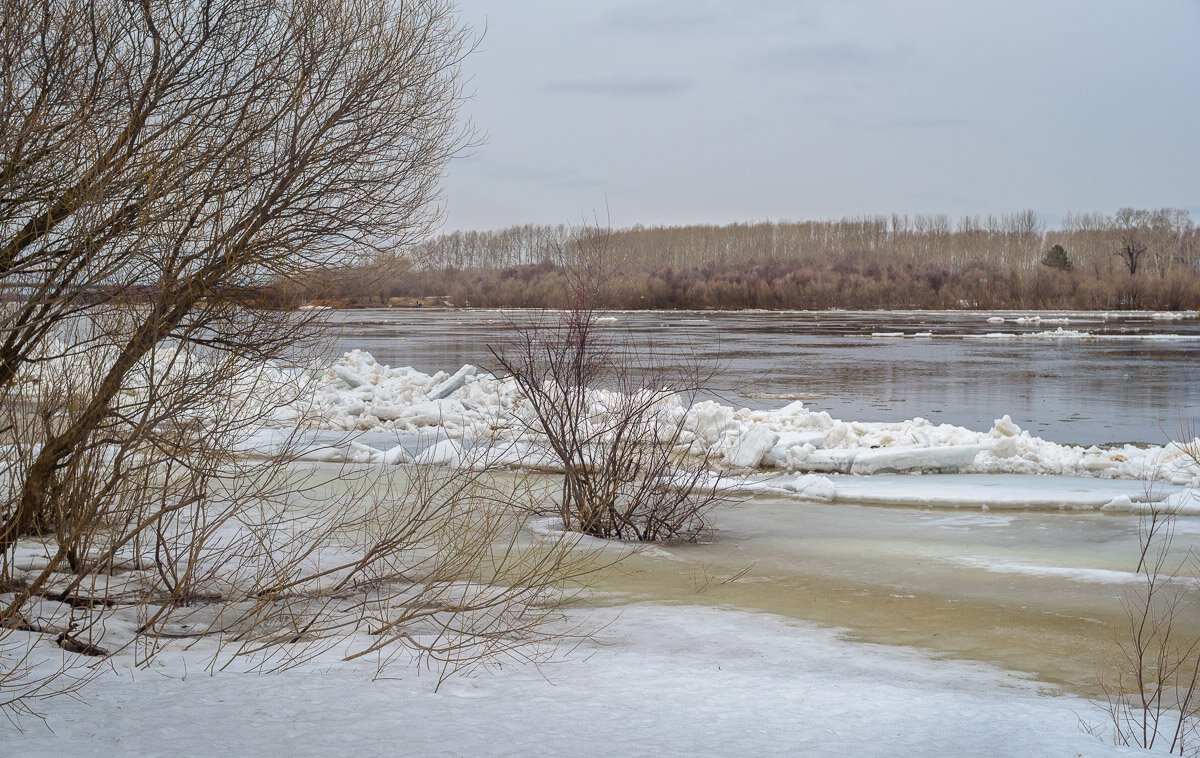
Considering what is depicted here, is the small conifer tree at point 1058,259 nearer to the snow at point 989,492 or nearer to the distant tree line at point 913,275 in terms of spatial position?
the distant tree line at point 913,275

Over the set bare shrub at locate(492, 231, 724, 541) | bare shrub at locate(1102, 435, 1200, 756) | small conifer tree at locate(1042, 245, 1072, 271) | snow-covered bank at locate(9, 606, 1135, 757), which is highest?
small conifer tree at locate(1042, 245, 1072, 271)

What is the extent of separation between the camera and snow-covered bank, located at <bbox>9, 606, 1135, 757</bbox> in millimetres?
4172

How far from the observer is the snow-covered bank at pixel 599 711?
13.7 ft

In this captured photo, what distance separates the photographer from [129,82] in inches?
253

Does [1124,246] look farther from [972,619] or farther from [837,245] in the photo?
[972,619]

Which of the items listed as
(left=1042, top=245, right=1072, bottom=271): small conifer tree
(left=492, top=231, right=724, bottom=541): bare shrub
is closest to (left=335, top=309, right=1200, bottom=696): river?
(left=492, top=231, right=724, bottom=541): bare shrub

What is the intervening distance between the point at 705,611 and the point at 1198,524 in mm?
5041

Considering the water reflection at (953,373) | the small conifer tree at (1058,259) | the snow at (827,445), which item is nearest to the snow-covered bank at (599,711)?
the water reflection at (953,373)

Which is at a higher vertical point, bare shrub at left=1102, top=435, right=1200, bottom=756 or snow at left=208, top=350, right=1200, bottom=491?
snow at left=208, top=350, right=1200, bottom=491

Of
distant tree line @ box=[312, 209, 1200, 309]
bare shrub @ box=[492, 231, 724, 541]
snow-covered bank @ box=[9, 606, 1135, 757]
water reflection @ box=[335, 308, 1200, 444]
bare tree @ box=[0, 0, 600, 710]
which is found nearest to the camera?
snow-covered bank @ box=[9, 606, 1135, 757]

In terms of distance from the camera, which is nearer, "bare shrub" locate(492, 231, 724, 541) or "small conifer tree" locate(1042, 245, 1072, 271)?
"bare shrub" locate(492, 231, 724, 541)

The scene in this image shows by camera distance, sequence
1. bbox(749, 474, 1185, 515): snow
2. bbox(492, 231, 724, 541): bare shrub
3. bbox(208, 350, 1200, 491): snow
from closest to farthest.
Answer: bbox(492, 231, 724, 541): bare shrub → bbox(749, 474, 1185, 515): snow → bbox(208, 350, 1200, 491): snow

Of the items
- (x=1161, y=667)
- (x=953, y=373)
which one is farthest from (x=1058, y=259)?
(x=1161, y=667)

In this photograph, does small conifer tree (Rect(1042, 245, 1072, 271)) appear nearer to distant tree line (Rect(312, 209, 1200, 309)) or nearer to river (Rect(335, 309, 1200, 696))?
distant tree line (Rect(312, 209, 1200, 309))
